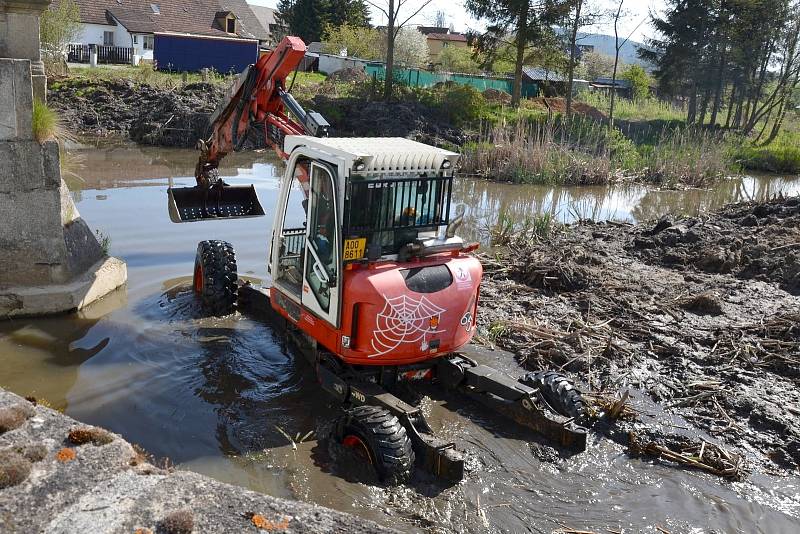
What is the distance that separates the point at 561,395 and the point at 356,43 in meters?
43.8

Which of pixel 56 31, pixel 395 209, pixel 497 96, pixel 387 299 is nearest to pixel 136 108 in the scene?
pixel 56 31

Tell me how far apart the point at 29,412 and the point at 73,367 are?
2.67 meters

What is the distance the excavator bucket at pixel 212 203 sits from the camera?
1016 centimetres

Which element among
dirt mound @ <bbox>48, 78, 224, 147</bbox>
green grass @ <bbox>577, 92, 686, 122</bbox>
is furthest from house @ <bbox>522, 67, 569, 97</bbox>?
dirt mound @ <bbox>48, 78, 224, 147</bbox>

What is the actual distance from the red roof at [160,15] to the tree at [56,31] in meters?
14.5

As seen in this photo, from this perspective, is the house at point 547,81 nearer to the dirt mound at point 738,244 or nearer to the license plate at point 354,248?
the dirt mound at point 738,244

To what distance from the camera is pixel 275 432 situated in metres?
7.12

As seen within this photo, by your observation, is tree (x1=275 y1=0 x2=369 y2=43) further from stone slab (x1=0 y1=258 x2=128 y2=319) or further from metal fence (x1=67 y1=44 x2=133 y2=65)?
stone slab (x1=0 y1=258 x2=128 y2=319)

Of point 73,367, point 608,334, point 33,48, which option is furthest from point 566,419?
point 33,48

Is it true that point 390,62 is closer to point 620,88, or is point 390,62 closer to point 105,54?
point 105,54

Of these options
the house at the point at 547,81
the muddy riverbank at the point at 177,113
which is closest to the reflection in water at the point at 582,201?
the muddy riverbank at the point at 177,113

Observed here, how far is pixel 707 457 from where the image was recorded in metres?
6.93

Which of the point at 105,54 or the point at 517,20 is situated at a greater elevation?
the point at 517,20

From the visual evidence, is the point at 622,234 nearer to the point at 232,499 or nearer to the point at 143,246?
the point at 143,246
